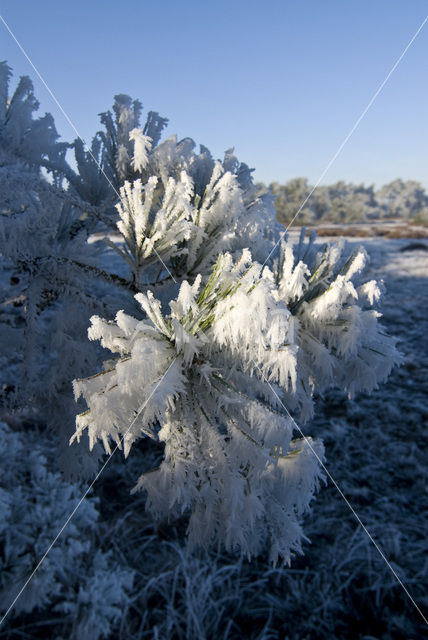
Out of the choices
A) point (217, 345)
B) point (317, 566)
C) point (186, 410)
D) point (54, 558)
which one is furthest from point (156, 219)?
point (317, 566)

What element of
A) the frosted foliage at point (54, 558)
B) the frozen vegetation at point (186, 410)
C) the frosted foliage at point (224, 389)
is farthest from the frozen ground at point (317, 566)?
the frosted foliage at point (224, 389)

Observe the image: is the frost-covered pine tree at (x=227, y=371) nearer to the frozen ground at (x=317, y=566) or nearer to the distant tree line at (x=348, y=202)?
the frozen ground at (x=317, y=566)

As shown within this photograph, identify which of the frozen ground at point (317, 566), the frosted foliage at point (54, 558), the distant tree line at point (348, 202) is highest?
the distant tree line at point (348, 202)

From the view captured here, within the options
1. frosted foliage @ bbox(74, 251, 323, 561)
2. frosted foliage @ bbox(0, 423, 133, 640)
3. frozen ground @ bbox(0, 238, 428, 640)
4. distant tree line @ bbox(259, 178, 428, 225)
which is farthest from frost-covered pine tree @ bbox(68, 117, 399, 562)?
distant tree line @ bbox(259, 178, 428, 225)

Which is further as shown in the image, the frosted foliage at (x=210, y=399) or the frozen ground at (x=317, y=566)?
the frozen ground at (x=317, y=566)

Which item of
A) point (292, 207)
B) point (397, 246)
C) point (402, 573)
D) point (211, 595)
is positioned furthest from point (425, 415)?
point (292, 207)

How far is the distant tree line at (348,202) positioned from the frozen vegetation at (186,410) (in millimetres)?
20597

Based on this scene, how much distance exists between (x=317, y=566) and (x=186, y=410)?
8.73 feet

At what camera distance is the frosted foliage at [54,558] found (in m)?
2.47

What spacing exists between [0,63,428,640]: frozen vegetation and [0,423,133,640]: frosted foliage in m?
0.02

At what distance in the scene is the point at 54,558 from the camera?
8.86 feet

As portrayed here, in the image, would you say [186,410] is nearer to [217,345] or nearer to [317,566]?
[217,345]

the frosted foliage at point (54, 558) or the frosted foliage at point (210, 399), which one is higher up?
the frosted foliage at point (210, 399)

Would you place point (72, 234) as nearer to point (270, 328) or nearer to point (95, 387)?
point (95, 387)
